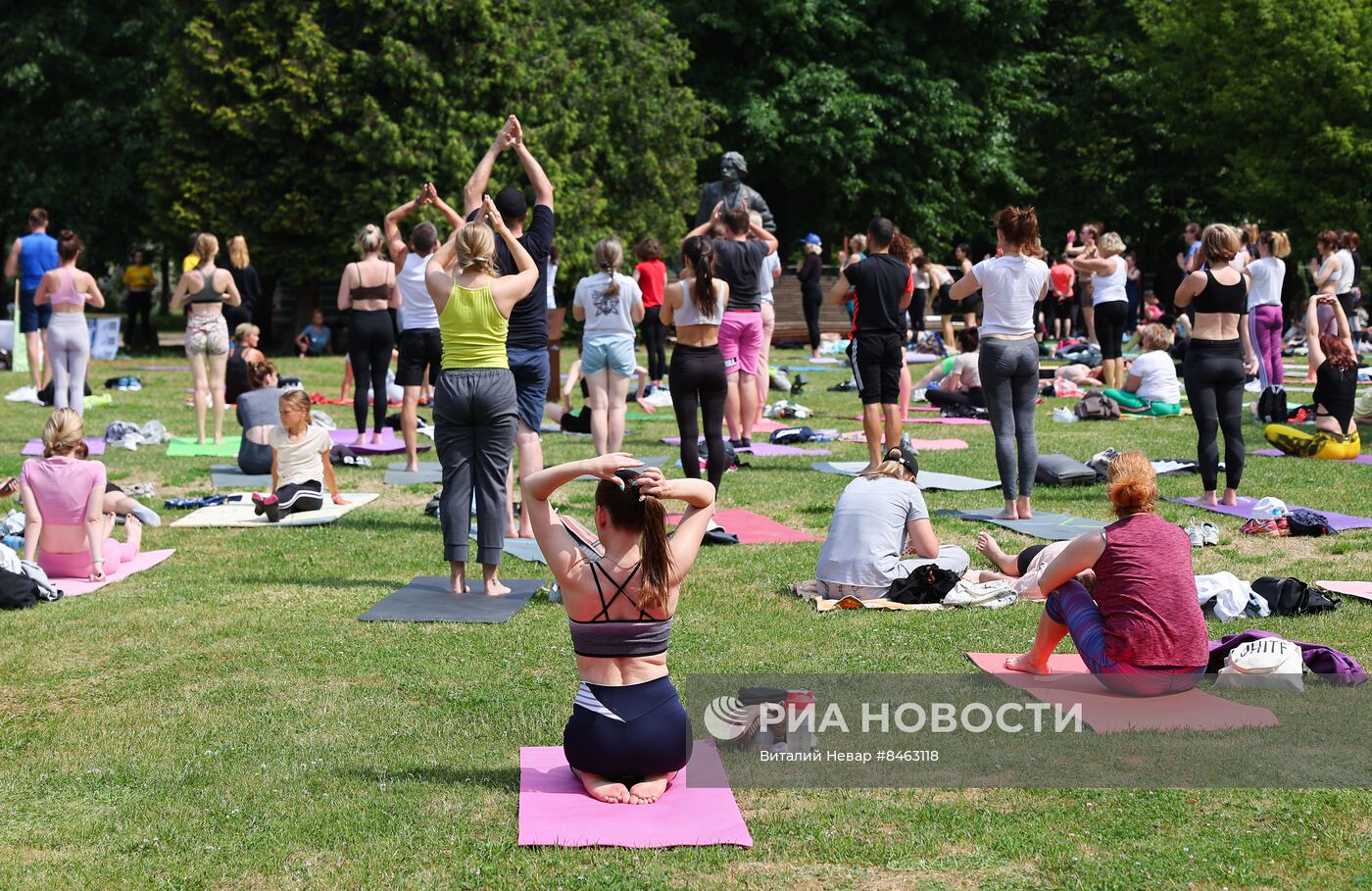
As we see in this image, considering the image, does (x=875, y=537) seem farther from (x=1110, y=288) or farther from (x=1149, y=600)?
(x=1110, y=288)

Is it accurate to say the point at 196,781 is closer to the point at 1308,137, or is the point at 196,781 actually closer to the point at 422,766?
the point at 422,766

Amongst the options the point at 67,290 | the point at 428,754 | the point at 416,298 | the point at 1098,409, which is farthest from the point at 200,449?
Result: the point at 428,754

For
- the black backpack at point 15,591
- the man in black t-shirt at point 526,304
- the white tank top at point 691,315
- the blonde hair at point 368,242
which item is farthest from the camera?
the blonde hair at point 368,242

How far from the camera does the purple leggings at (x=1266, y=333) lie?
1644 centimetres

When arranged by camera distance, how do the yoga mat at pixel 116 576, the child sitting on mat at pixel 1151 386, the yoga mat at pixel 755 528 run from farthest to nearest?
the child sitting on mat at pixel 1151 386 < the yoga mat at pixel 755 528 < the yoga mat at pixel 116 576

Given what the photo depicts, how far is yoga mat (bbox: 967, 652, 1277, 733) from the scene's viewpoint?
5812mm

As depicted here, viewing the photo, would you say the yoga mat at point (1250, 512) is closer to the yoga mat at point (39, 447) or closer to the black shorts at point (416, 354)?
the black shorts at point (416, 354)

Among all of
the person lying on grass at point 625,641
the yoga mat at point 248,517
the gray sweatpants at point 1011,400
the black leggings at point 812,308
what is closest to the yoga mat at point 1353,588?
the gray sweatpants at point 1011,400

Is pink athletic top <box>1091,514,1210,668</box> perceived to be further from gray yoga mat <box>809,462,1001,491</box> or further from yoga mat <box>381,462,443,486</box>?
yoga mat <box>381,462,443,486</box>

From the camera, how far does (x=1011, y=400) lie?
10.3 meters

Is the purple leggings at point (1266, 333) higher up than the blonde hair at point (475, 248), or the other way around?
the blonde hair at point (475, 248)

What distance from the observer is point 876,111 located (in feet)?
116

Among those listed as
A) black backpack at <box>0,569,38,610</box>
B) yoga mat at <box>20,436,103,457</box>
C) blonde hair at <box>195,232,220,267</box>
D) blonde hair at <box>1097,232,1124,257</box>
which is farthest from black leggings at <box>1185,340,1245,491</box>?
blonde hair at <box>195,232,220,267</box>

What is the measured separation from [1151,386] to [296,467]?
10.0 m
